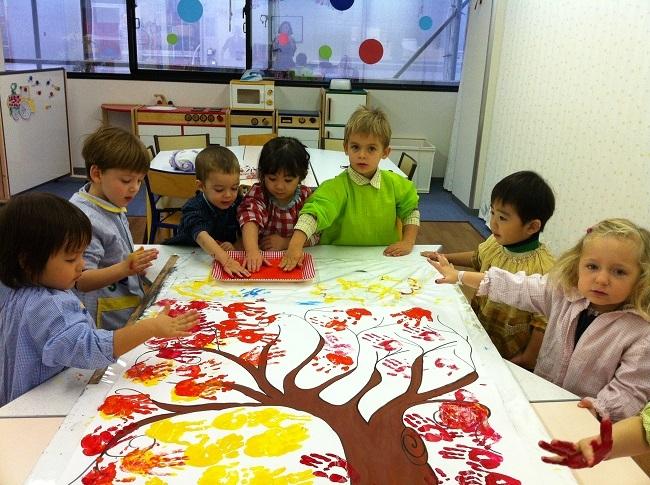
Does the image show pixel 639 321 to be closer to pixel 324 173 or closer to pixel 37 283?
pixel 37 283

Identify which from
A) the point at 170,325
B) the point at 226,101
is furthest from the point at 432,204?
the point at 170,325

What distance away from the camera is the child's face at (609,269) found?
1.31m

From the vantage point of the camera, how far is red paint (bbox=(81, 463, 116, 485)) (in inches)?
35.0

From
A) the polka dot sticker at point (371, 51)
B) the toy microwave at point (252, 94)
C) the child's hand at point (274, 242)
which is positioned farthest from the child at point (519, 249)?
the polka dot sticker at point (371, 51)

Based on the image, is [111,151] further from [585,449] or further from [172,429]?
[585,449]

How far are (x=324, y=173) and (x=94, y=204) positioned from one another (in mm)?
1962

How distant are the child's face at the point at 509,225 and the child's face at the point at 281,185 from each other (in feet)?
2.22

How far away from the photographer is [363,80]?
20.6ft

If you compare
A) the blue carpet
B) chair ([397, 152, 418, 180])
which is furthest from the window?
chair ([397, 152, 418, 180])

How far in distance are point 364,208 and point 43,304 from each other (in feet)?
3.99

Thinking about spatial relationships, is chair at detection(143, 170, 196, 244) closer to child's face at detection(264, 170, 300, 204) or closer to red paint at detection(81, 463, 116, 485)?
child's face at detection(264, 170, 300, 204)

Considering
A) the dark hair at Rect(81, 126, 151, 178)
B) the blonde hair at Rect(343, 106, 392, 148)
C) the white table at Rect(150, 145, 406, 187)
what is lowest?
the white table at Rect(150, 145, 406, 187)

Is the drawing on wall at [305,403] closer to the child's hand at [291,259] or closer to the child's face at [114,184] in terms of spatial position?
the child's hand at [291,259]

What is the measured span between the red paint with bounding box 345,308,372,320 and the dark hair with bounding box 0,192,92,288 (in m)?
0.71
